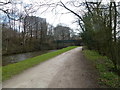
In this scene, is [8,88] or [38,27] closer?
[8,88]

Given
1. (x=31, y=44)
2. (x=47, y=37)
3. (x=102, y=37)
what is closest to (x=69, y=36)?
(x=47, y=37)

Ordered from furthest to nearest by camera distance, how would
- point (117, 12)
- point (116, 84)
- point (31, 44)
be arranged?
point (31, 44)
point (117, 12)
point (116, 84)

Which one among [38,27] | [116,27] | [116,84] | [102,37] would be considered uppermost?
[38,27]

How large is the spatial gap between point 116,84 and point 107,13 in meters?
3.65

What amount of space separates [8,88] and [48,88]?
4.61 feet

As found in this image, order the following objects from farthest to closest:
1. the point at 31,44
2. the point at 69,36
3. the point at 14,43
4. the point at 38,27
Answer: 1. the point at 69,36
2. the point at 38,27
3. the point at 31,44
4. the point at 14,43

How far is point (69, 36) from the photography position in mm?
56344

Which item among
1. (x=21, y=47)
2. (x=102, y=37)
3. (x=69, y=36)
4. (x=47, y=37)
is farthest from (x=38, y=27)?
(x=102, y=37)

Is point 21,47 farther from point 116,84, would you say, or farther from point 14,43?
point 116,84

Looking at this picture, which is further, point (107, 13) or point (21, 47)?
point (21, 47)

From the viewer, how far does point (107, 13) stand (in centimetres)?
604

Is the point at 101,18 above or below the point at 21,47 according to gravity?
above

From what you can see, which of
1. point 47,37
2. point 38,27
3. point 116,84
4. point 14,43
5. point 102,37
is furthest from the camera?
point 47,37

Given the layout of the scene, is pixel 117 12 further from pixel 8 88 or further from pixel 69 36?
pixel 69 36
